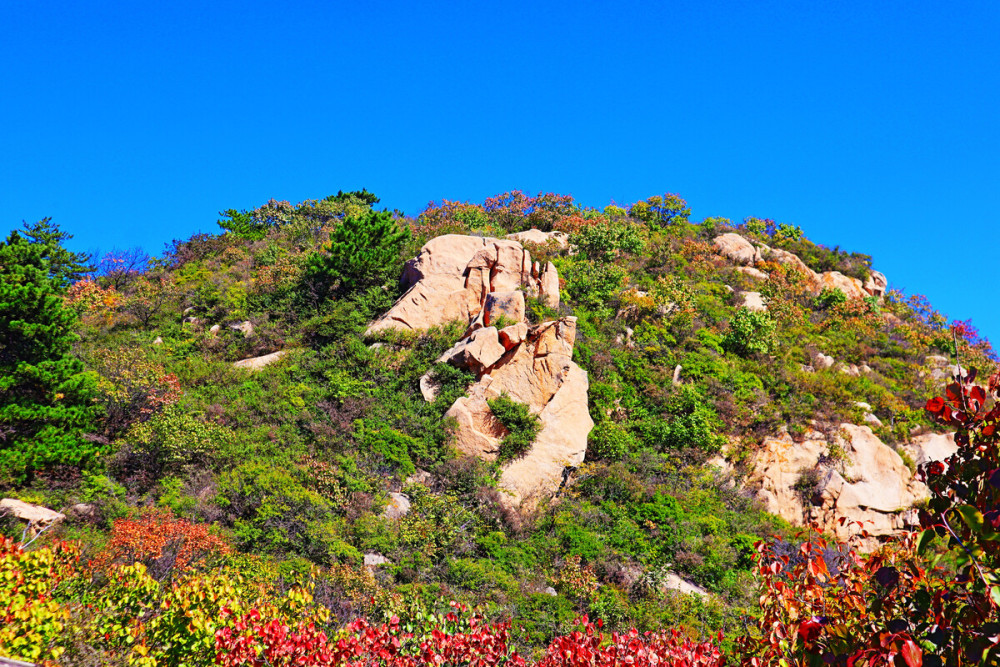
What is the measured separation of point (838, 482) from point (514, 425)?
351 inches

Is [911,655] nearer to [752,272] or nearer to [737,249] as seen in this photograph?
[752,272]

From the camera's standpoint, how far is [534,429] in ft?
57.8

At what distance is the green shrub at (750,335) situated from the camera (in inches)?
869

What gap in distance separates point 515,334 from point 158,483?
1035 centimetres

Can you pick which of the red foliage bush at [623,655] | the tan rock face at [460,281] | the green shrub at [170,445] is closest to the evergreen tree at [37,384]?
the green shrub at [170,445]

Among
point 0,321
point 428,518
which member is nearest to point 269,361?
point 0,321

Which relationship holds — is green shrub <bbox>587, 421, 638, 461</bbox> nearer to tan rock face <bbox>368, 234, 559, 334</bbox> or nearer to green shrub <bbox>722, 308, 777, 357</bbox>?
Result: tan rock face <bbox>368, 234, 559, 334</bbox>

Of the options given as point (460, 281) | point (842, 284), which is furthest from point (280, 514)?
point (842, 284)

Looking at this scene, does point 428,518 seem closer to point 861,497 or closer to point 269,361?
point 269,361

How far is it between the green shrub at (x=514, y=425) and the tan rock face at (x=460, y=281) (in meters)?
4.32

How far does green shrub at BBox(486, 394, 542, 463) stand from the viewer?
17281 mm

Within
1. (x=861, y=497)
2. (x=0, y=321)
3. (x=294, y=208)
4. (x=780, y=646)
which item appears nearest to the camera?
(x=780, y=646)

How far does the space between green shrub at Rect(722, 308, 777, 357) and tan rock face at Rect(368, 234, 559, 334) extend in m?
6.37

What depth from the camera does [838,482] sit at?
17.1 metres
